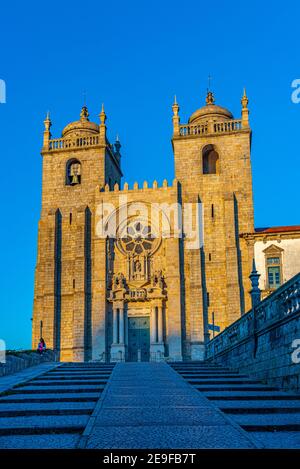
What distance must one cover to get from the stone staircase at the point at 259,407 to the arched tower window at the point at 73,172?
2643cm

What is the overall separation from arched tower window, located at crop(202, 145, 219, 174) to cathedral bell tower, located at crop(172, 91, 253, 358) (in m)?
0.08

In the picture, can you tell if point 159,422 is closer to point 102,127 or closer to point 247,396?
point 247,396

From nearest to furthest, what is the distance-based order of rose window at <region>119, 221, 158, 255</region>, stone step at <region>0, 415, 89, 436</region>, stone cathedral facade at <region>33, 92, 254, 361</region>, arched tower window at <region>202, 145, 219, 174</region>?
stone step at <region>0, 415, 89, 436</region> < stone cathedral facade at <region>33, 92, 254, 361</region> < rose window at <region>119, 221, 158, 255</region> < arched tower window at <region>202, 145, 219, 174</region>

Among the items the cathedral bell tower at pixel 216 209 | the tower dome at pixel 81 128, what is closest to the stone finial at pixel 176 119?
the cathedral bell tower at pixel 216 209

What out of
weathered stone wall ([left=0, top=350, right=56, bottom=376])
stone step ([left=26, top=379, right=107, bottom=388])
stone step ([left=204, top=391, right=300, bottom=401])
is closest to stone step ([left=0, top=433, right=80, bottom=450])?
stone step ([left=204, top=391, right=300, bottom=401])

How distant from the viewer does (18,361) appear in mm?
21750

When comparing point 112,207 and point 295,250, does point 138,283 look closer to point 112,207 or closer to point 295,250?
point 112,207

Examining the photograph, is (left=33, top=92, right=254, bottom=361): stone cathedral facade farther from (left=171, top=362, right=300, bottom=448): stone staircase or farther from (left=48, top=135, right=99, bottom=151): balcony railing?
(left=171, top=362, right=300, bottom=448): stone staircase

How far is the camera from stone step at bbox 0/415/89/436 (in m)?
7.88

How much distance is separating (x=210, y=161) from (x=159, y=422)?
3517 centimetres

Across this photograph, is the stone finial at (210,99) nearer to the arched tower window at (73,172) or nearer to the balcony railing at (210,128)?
the balcony railing at (210,128)
